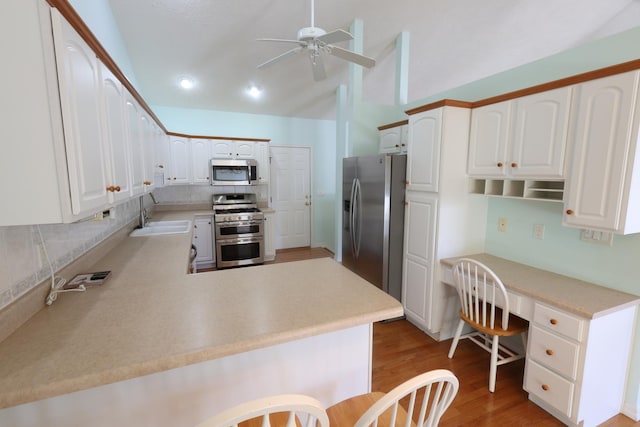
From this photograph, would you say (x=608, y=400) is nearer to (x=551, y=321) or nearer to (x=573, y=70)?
(x=551, y=321)

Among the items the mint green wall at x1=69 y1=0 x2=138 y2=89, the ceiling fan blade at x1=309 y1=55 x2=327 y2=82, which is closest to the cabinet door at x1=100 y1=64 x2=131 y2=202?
the mint green wall at x1=69 y1=0 x2=138 y2=89

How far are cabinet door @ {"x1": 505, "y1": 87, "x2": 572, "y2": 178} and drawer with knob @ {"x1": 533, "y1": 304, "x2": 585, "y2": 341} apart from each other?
84cm

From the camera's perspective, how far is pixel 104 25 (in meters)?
2.33

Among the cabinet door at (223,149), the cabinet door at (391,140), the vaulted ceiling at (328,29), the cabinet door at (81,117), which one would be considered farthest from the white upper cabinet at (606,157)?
the cabinet door at (223,149)

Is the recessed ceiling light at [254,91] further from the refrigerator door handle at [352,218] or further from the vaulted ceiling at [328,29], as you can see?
the refrigerator door handle at [352,218]

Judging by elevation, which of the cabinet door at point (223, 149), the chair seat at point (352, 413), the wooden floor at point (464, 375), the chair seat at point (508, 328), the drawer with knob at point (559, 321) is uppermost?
the cabinet door at point (223, 149)

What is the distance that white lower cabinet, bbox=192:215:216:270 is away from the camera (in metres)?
4.27

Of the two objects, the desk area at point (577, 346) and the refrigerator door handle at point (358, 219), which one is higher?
the refrigerator door handle at point (358, 219)

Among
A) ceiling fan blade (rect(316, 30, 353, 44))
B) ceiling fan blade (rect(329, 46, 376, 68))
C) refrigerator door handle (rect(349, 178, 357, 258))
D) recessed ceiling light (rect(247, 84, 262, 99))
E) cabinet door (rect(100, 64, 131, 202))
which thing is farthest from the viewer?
recessed ceiling light (rect(247, 84, 262, 99))

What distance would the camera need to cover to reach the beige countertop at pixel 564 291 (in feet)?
5.12

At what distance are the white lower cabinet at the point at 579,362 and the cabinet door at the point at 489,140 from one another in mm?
1052

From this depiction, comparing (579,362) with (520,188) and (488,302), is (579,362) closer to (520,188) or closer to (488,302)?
(488,302)

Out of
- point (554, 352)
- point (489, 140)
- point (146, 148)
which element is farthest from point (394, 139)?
point (146, 148)

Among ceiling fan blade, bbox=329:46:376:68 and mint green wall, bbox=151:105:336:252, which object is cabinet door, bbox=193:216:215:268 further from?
ceiling fan blade, bbox=329:46:376:68
